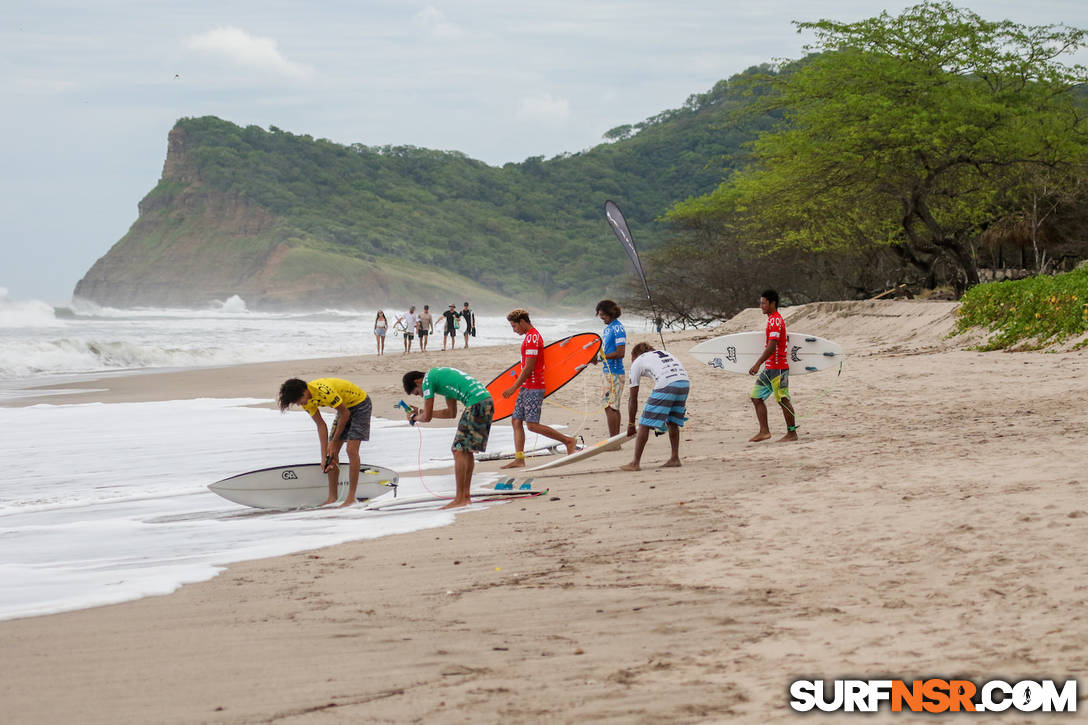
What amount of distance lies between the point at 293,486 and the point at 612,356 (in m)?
3.50

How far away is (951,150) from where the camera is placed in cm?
2595

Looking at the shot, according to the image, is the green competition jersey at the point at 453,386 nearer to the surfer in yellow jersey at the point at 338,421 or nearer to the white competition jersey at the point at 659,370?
the surfer in yellow jersey at the point at 338,421

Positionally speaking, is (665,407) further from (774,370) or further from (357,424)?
(357,424)

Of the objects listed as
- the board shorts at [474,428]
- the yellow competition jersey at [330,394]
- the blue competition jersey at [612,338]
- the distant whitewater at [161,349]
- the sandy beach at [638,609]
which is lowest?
the sandy beach at [638,609]

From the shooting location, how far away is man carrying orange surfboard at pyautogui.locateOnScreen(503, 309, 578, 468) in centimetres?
939

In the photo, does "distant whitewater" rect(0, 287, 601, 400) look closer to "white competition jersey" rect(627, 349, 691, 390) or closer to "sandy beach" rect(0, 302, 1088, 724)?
"white competition jersey" rect(627, 349, 691, 390)

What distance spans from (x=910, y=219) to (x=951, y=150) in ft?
6.97

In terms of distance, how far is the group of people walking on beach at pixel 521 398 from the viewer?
750cm

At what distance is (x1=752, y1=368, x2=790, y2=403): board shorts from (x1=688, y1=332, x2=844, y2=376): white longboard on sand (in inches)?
48.6

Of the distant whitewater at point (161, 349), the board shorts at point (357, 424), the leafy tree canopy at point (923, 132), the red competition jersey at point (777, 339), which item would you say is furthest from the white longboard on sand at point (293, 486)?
the leafy tree canopy at point (923, 132)

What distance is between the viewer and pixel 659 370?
8.30 metres

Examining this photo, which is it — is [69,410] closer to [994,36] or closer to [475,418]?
[475,418]

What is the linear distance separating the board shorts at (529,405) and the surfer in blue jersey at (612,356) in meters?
0.81

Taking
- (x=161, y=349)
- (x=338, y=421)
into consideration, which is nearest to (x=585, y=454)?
(x=338, y=421)
